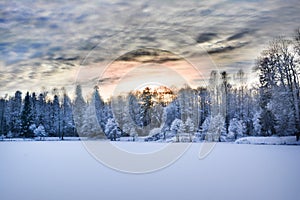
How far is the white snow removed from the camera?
22516 millimetres

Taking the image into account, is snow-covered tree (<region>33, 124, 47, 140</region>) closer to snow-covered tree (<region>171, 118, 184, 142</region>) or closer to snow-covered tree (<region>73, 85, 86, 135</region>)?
snow-covered tree (<region>73, 85, 86, 135</region>)

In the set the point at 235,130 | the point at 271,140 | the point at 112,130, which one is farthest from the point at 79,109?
the point at 271,140

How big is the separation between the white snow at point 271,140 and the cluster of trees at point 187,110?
0.47 metres

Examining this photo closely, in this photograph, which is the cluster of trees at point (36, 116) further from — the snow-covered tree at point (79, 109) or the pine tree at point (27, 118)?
the snow-covered tree at point (79, 109)

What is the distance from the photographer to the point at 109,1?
1337 centimetres

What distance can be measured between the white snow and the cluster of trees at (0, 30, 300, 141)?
1.55ft

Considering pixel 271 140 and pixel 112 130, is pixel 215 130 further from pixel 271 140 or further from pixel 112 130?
pixel 112 130

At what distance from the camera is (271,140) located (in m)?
24.7

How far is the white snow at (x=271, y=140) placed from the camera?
22.5 meters

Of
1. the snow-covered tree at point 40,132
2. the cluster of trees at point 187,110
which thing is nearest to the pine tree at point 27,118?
the cluster of trees at point 187,110

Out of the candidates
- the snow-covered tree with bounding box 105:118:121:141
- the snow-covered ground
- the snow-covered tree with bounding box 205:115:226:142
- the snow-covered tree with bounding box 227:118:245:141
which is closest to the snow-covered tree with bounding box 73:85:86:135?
the snow-covered tree with bounding box 105:118:121:141

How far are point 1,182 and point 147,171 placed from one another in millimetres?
→ 5052

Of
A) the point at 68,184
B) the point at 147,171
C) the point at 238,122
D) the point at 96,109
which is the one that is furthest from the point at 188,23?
the point at 96,109

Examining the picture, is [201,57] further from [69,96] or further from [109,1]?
[69,96]
